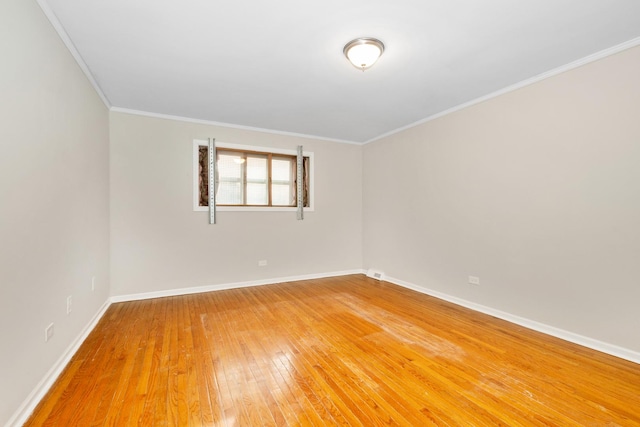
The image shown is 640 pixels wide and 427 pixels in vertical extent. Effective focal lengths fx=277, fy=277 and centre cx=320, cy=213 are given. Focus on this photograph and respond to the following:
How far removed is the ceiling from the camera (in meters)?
1.93

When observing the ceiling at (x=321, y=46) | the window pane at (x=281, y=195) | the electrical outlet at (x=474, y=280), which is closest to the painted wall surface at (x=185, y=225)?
the window pane at (x=281, y=195)

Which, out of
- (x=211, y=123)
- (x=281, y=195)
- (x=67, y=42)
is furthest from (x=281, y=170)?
(x=67, y=42)

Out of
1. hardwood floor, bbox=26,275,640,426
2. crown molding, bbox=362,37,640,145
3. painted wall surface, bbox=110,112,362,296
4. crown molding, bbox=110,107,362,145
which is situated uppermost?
crown molding, bbox=362,37,640,145

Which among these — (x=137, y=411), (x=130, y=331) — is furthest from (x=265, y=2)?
(x=130, y=331)

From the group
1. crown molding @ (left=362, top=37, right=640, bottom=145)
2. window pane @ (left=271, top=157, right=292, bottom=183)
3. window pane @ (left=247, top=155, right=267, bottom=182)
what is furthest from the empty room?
window pane @ (left=271, top=157, right=292, bottom=183)

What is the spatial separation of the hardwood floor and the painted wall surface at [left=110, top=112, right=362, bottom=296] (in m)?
0.84

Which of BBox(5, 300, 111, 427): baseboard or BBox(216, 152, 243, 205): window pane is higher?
BBox(216, 152, 243, 205): window pane

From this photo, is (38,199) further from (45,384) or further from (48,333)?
(45,384)

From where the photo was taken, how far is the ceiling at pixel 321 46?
193 centimetres

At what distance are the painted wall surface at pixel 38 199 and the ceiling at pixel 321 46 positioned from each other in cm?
39

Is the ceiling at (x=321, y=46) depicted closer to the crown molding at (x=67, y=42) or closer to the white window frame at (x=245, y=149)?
the crown molding at (x=67, y=42)

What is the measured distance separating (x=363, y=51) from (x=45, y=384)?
11.0 ft

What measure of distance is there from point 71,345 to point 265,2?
3.09 m

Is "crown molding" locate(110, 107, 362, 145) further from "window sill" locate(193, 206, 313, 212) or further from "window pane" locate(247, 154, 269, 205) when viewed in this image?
"window sill" locate(193, 206, 313, 212)
